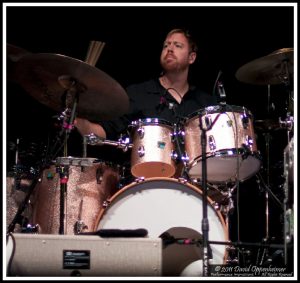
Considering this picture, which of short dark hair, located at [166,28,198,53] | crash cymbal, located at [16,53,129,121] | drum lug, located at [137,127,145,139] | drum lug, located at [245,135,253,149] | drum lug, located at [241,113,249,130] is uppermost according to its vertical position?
short dark hair, located at [166,28,198,53]

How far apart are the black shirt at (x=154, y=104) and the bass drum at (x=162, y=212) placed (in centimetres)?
74

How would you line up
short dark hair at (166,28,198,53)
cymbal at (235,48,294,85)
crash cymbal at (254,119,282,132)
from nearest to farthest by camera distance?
cymbal at (235,48,294,85) < crash cymbal at (254,119,282,132) < short dark hair at (166,28,198,53)

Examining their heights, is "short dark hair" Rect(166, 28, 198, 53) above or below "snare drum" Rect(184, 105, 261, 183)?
above

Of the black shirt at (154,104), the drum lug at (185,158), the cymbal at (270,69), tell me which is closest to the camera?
the drum lug at (185,158)

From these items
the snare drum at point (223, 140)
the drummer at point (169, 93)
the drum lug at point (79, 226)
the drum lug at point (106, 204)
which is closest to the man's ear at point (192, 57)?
the drummer at point (169, 93)

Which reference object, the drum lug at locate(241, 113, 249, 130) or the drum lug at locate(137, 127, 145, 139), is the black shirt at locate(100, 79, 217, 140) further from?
the drum lug at locate(241, 113, 249, 130)

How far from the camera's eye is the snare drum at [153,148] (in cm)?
312

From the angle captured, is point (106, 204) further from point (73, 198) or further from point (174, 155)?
point (174, 155)

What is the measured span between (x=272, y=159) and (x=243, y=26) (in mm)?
994

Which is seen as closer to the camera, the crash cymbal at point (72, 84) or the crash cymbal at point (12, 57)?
the crash cymbal at point (72, 84)

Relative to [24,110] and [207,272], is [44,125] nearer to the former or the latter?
[24,110]

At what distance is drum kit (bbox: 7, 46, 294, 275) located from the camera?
2975 millimetres

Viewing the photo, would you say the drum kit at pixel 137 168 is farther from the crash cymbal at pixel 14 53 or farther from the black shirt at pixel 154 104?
the black shirt at pixel 154 104

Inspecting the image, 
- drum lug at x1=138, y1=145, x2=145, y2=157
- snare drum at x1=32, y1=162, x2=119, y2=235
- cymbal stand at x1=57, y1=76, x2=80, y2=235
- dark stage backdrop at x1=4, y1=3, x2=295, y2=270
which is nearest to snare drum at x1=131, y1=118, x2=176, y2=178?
drum lug at x1=138, y1=145, x2=145, y2=157
